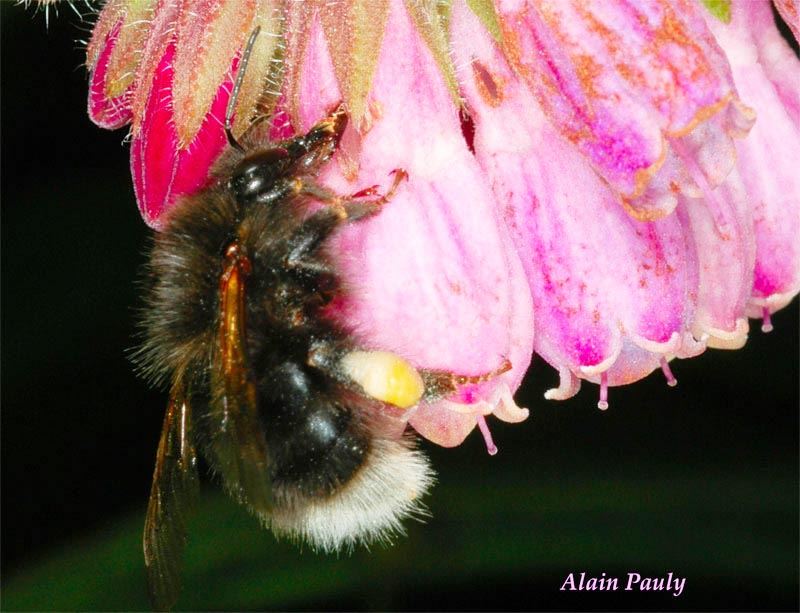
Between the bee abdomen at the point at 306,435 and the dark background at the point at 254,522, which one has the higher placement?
the bee abdomen at the point at 306,435

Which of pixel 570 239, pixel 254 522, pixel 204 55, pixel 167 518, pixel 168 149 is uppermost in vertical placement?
pixel 204 55

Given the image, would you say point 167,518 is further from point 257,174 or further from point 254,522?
point 254,522

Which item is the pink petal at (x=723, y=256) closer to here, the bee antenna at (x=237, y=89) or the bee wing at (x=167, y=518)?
the bee antenna at (x=237, y=89)

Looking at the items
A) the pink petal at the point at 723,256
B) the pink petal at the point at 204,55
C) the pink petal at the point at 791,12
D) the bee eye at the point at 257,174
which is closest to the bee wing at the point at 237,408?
the bee eye at the point at 257,174

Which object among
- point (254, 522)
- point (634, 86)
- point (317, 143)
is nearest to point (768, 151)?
point (634, 86)

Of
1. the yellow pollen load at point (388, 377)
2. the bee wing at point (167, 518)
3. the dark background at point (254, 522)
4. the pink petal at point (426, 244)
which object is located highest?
the pink petal at point (426, 244)

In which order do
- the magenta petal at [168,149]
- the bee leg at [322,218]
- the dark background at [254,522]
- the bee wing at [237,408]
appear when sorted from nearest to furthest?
the bee wing at [237,408]
the bee leg at [322,218]
the magenta petal at [168,149]
the dark background at [254,522]

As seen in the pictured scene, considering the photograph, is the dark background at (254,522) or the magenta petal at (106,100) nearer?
the magenta petal at (106,100)

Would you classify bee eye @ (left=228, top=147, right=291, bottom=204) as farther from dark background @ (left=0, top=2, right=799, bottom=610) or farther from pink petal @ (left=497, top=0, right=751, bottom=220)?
dark background @ (left=0, top=2, right=799, bottom=610)
